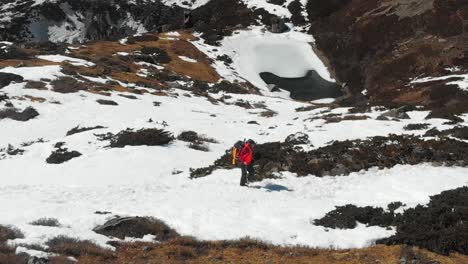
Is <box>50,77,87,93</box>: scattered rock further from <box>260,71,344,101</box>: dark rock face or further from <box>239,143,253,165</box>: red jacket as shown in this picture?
<box>260,71,344,101</box>: dark rock face

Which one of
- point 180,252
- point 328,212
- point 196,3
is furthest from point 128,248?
point 196,3

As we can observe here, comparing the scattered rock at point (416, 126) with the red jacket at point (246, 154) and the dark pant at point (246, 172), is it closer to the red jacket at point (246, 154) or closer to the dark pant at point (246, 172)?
the dark pant at point (246, 172)

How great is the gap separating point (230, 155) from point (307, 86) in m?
51.2

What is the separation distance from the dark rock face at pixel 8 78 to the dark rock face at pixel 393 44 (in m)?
35.5

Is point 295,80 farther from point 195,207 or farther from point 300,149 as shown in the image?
point 195,207

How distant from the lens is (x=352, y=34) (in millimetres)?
85562

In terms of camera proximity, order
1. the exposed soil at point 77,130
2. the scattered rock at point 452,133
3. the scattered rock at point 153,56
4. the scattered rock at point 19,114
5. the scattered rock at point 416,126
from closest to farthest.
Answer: the scattered rock at point 452,133 → the scattered rock at point 416,126 → the exposed soil at point 77,130 → the scattered rock at point 19,114 → the scattered rock at point 153,56

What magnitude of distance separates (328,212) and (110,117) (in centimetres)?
2384

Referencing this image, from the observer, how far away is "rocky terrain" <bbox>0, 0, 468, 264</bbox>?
13.0 metres

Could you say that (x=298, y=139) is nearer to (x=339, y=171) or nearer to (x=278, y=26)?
(x=339, y=171)

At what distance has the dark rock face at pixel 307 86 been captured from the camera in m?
70.9

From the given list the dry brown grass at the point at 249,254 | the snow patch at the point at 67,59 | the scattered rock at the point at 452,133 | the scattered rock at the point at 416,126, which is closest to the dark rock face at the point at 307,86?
the snow patch at the point at 67,59

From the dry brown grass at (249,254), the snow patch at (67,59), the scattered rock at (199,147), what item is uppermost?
the snow patch at (67,59)

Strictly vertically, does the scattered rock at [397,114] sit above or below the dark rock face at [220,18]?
below
